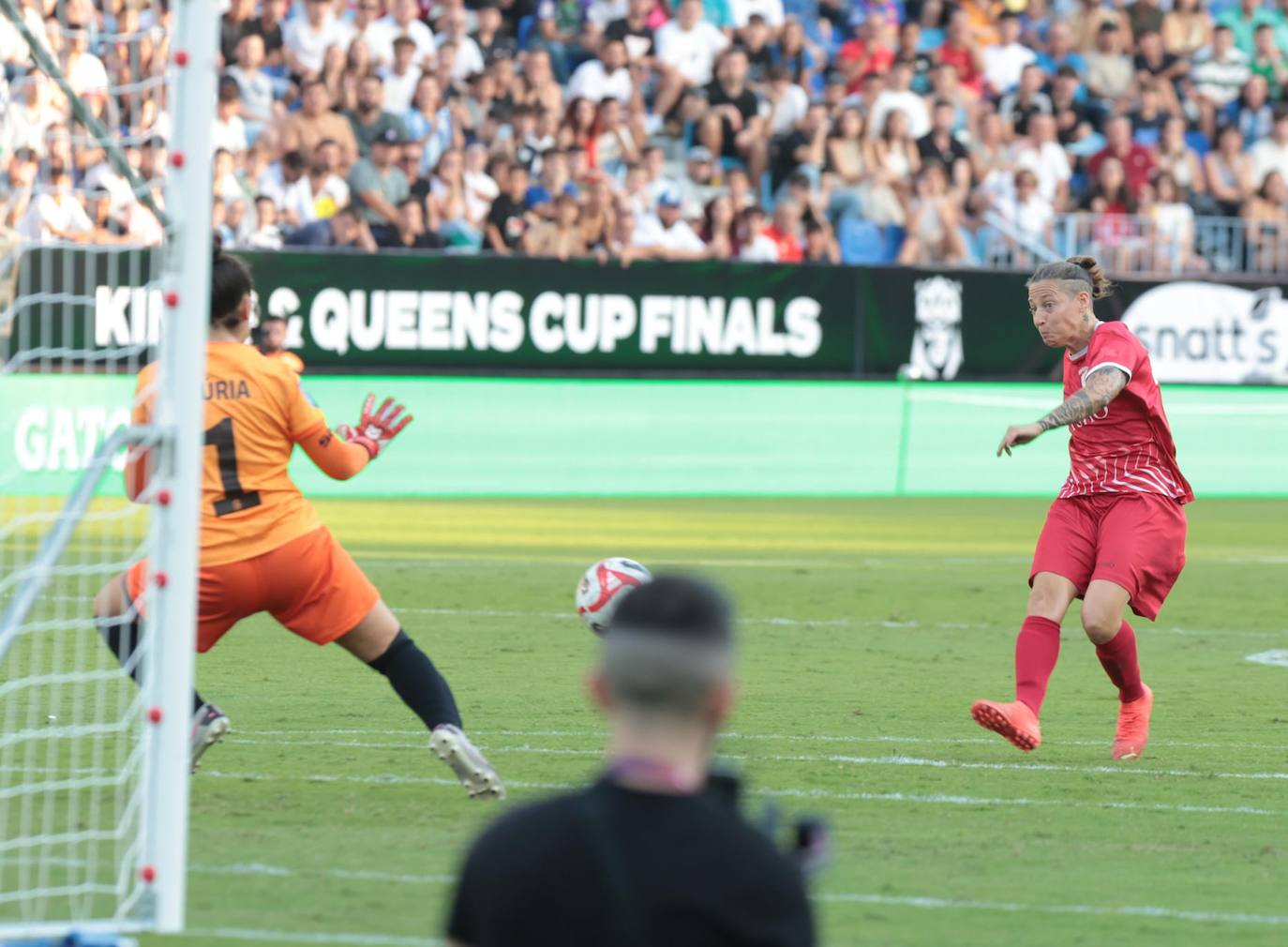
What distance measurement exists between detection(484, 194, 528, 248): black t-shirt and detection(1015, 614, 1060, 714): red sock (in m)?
14.4

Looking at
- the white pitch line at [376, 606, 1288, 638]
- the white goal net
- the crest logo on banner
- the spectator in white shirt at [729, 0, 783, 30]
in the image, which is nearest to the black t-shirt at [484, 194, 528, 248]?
the crest logo on banner

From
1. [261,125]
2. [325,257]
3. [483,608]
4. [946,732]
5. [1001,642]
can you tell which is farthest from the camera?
[261,125]

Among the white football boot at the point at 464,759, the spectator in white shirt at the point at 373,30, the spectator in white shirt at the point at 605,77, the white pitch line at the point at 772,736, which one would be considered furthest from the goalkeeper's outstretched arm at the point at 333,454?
the spectator in white shirt at the point at 605,77

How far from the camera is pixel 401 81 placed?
77.7 feet

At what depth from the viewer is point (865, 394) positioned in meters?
22.3

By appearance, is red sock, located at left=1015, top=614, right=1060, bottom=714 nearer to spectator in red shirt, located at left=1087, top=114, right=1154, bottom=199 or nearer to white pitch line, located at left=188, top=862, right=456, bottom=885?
white pitch line, located at left=188, top=862, right=456, bottom=885

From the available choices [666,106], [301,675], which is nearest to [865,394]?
[666,106]

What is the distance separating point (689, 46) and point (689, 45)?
0.01 m

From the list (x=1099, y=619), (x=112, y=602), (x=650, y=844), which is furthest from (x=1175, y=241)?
(x=650, y=844)

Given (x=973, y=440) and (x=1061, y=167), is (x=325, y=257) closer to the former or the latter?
(x=973, y=440)

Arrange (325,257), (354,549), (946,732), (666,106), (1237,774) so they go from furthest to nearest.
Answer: (666,106)
(325,257)
(354,549)
(946,732)
(1237,774)

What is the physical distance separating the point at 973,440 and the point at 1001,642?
33.9 ft

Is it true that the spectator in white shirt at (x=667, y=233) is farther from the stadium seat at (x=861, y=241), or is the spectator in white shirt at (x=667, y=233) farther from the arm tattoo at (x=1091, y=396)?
the arm tattoo at (x=1091, y=396)

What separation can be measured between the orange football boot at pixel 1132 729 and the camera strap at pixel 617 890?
6.16 meters
